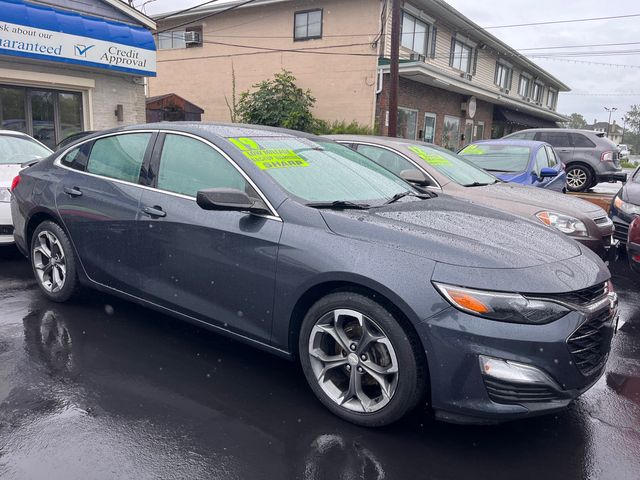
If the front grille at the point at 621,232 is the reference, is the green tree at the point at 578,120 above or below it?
above

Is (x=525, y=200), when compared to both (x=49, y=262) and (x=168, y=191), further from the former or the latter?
(x=49, y=262)

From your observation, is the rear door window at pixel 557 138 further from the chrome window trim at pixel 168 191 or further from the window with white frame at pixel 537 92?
the window with white frame at pixel 537 92

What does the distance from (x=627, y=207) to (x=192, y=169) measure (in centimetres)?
552

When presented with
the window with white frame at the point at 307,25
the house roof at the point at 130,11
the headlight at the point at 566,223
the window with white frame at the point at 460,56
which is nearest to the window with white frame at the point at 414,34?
the window with white frame at the point at 460,56

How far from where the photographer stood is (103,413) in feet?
9.68

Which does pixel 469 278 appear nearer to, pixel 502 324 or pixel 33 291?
pixel 502 324

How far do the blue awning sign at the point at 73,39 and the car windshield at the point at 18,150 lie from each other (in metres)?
4.67

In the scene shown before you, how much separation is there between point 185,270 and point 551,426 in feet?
7.72

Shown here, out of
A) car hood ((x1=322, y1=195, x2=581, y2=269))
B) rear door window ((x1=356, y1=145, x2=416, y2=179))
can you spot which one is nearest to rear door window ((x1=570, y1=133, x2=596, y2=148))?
rear door window ((x1=356, y1=145, x2=416, y2=179))

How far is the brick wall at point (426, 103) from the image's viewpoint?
17438 millimetres

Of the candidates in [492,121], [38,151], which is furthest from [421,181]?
[492,121]

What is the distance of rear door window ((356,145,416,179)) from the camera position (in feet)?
20.0

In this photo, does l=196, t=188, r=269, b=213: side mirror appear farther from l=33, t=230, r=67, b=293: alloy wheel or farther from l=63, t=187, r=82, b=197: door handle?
l=33, t=230, r=67, b=293: alloy wheel

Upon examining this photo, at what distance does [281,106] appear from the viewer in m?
17.6
